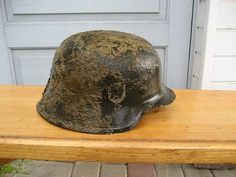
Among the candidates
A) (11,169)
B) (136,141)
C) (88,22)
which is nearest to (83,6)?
(88,22)

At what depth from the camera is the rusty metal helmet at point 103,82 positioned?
2.01 ft

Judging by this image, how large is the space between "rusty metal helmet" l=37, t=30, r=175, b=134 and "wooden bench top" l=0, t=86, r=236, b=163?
1.3 inches

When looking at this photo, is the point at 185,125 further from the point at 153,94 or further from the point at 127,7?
the point at 127,7

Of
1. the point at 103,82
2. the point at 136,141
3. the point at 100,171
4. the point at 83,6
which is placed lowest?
the point at 100,171

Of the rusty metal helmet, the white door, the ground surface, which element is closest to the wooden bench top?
the rusty metal helmet

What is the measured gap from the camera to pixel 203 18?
1.27 metres

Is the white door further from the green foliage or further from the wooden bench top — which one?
the wooden bench top

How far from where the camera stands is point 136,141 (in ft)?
1.92

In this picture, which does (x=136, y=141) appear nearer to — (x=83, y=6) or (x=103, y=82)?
(x=103, y=82)

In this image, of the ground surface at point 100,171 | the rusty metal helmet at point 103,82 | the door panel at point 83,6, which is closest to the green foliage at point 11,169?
the ground surface at point 100,171

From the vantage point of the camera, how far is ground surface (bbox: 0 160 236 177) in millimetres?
1566

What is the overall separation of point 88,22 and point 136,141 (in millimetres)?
929

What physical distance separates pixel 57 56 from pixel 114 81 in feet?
0.59

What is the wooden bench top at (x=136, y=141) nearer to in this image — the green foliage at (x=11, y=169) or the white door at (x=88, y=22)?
the white door at (x=88, y=22)
